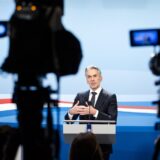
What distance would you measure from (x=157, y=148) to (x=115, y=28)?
2725mm

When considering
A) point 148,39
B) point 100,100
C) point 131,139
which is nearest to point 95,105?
point 100,100

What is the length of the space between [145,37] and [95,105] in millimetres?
2003

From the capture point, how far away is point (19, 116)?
198 centimetres

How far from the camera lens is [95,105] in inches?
157

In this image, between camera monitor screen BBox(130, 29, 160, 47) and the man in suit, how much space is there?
5.79 ft

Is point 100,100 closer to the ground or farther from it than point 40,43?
closer to the ground

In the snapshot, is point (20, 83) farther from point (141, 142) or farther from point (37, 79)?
point (141, 142)

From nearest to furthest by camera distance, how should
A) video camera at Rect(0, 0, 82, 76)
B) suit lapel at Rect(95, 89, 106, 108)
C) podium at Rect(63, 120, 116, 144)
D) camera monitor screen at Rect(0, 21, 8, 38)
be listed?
A: 1. video camera at Rect(0, 0, 82, 76)
2. camera monitor screen at Rect(0, 21, 8, 38)
3. podium at Rect(63, 120, 116, 144)
4. suit lapel at Rect(95, 89, 106, 108)

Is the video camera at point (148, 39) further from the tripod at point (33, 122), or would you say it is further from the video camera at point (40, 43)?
the tripod at point (33, 122)

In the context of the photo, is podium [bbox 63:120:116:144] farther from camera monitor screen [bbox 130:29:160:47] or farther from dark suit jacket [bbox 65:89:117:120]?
Answer: camera monitor screen [bbox 130:29:160:47]

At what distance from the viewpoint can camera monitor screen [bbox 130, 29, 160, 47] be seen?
204 cm

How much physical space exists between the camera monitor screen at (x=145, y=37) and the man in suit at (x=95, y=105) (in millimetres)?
1766

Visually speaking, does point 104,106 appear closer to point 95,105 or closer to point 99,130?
point 95,105

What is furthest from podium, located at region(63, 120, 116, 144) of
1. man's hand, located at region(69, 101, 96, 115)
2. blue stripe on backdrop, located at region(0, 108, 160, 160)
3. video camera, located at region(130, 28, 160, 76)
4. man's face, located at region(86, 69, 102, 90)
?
video camera, located at region(130, 28, 160, 76)
